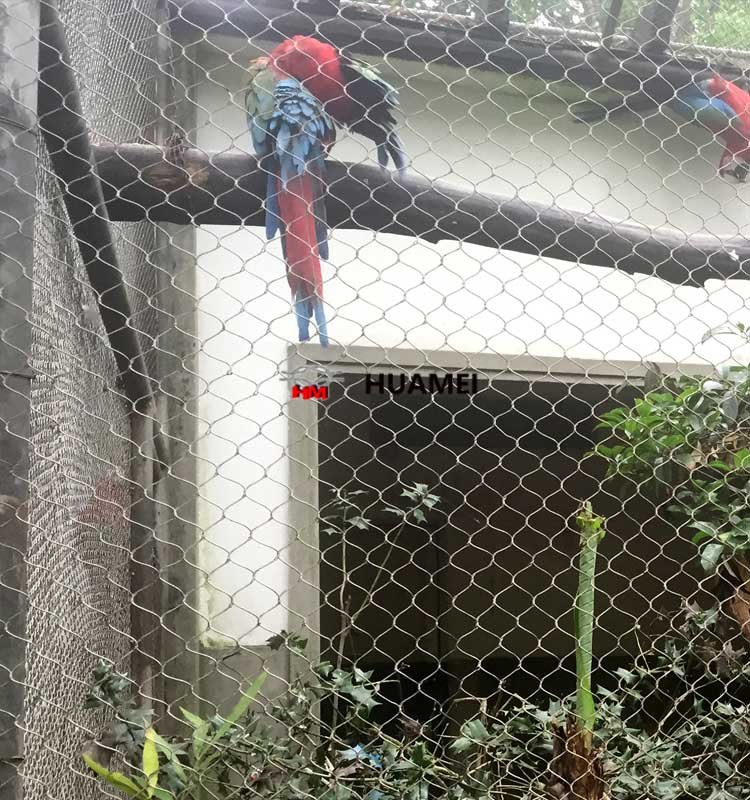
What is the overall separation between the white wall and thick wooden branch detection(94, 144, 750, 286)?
0.25 ft

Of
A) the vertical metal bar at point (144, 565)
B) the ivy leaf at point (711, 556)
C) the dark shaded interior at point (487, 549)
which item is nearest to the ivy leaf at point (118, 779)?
the vertical metal bar at point (144, 565)

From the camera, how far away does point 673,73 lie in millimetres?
1340

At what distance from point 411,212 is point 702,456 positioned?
1.84 ft

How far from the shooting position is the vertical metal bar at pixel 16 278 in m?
0.67

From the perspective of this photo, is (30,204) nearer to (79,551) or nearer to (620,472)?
(79,551)

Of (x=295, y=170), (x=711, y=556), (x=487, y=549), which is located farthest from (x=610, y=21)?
(x=487, y=549)

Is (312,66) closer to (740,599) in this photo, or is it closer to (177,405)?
(177,405)

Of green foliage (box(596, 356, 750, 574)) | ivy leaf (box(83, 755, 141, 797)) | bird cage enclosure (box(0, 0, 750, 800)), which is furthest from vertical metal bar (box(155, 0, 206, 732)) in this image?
green foliage (box(596, 356, 750, 574))

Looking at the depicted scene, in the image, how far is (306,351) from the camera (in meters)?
1.39

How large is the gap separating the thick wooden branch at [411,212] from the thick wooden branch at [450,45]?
0.25 meters

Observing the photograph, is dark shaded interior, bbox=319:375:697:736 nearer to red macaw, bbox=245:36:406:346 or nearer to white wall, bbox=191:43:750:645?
white wall, bbox=191:43:750:645

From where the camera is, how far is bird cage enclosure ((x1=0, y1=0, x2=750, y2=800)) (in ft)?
2.70

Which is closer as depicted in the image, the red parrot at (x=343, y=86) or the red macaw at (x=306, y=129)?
the red macaw at (x=306, y=129)

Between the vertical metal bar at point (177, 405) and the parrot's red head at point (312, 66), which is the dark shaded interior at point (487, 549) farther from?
the parrot's red head at point (312, 66)
